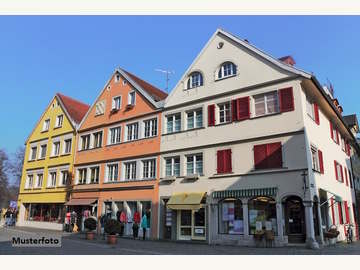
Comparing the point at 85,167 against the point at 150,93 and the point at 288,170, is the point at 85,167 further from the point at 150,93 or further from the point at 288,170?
the point at 288,170

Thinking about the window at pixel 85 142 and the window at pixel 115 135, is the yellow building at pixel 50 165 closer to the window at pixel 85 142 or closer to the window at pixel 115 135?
the window at pixel 85 142

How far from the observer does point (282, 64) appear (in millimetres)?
20078

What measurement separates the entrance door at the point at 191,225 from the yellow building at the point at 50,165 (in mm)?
13830

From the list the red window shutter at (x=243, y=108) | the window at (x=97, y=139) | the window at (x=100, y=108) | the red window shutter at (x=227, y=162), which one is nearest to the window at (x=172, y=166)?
the red window shutter at (x=227, y=162)

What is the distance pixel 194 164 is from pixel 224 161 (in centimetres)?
251

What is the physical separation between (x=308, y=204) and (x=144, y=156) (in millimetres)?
12842

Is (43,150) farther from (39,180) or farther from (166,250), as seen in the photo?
(166,250)

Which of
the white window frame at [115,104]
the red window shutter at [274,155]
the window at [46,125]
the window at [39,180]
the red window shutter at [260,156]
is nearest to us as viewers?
the red window shutter at [274,155]

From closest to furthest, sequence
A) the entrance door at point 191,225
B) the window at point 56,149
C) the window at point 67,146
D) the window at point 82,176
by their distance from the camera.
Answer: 1. the entrance door at point 191,225
2. the window at point 82,176
3. the window at point 67,146
4. the window at point 56,149

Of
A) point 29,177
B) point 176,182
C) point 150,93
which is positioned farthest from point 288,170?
point 29,177

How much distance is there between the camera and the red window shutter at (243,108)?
2088cm

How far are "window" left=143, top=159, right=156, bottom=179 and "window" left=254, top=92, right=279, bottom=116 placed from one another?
8.86m

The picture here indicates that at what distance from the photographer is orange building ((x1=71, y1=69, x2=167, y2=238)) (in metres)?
25.2

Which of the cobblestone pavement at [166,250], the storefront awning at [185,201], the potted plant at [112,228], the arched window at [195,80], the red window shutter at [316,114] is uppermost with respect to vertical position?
the arched window at [195,80]
